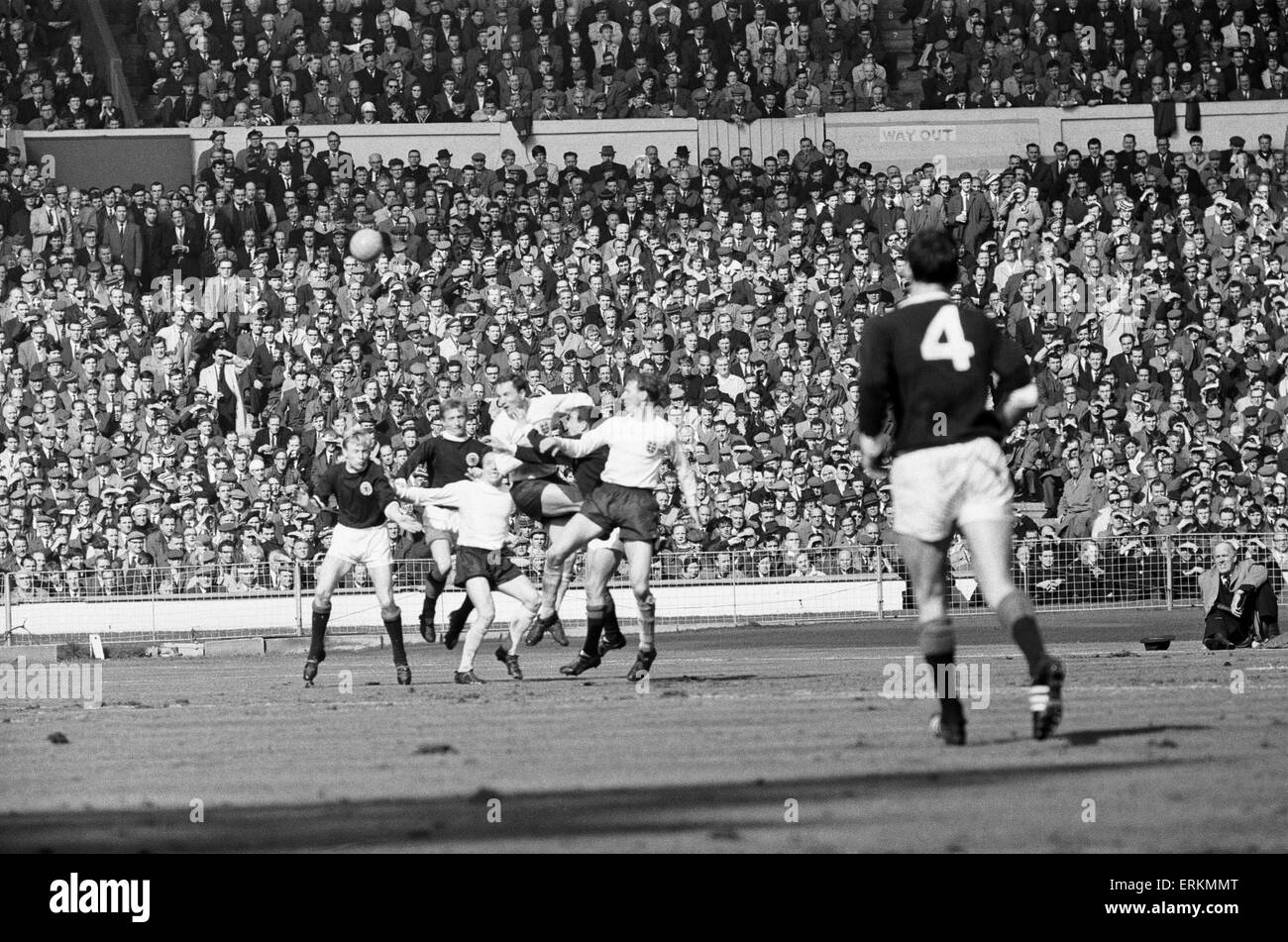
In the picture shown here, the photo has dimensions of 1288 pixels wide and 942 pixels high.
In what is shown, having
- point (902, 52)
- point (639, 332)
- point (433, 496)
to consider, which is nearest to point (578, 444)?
point (433, 496)

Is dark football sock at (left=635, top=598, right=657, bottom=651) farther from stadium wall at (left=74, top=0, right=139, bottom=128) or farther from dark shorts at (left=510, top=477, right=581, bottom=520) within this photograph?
stadium wall at (left=74, top=0, right=139, bottom=128)

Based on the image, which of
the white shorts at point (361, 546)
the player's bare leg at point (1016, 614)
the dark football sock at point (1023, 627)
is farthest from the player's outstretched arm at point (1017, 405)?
the white shorts at point (361, 546)

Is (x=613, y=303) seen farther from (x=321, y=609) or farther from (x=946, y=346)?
(x=946, y=346)

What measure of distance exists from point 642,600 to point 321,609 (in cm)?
289

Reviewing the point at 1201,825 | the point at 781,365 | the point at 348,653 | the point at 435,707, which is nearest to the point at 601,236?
the point at 781,365

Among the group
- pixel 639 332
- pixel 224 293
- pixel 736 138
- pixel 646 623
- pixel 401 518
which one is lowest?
pixel 646 623

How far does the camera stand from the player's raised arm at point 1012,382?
8477 millimetres

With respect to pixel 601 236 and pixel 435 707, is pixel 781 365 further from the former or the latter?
pixel 435 707

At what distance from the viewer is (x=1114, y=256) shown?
88.1 ft

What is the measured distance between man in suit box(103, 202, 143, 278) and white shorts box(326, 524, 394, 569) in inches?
522

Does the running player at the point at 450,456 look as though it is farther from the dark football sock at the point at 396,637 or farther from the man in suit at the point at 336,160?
the man in suit at the point at 336,160

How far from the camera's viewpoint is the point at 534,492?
1653 cm

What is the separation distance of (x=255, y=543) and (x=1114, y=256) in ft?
39.1

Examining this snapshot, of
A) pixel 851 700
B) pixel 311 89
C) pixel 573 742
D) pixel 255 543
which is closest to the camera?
pixel 573 742
